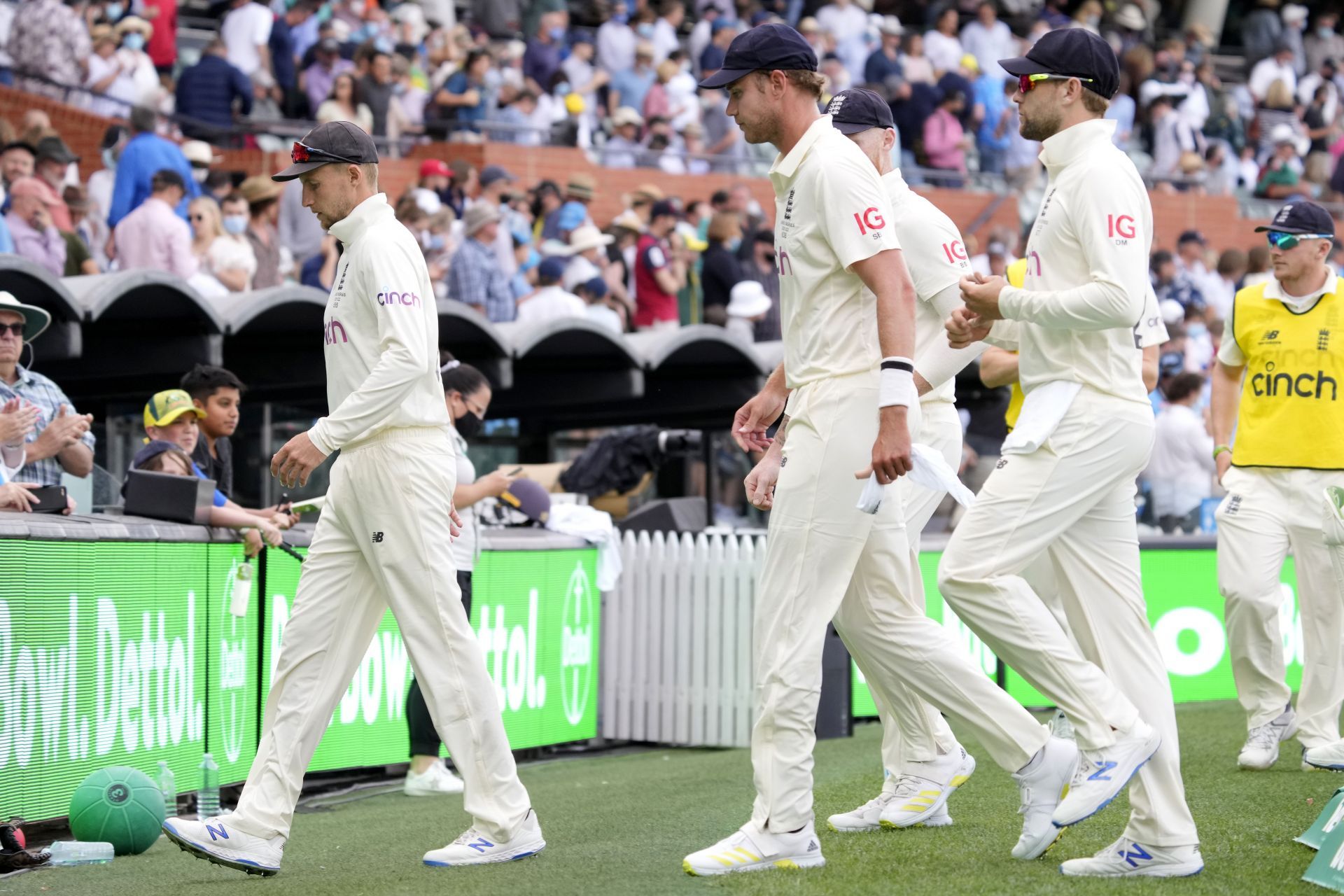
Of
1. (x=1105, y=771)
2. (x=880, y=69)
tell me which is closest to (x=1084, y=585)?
(x=1105, y=771)

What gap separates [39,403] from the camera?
8523 mm

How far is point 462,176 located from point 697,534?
593 cm

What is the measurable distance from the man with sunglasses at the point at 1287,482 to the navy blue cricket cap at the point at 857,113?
94.2 inches

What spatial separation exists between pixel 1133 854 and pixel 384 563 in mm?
2412

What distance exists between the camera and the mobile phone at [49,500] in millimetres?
7375

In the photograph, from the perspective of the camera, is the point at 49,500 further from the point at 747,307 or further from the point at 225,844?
the point at 747,307

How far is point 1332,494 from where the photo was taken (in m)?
6.73

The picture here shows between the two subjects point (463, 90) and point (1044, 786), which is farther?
point (463, 90)

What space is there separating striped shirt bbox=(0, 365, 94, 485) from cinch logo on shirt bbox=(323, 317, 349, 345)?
116 inches

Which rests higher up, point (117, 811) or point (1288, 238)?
point (1288, 238)

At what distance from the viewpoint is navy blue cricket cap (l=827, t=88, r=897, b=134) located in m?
6.64

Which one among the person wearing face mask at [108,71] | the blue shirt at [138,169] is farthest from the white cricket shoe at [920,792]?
the person wearing face mask at [108,71]

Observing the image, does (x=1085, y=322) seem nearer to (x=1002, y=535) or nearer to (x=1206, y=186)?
(x=1002, y=535)

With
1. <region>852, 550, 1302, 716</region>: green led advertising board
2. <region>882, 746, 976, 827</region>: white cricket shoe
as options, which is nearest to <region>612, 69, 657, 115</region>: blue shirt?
<region>852, 550, 1302, 716</region>: green led advertising board
